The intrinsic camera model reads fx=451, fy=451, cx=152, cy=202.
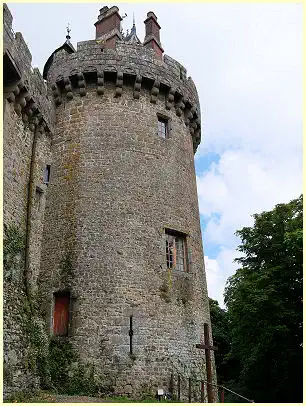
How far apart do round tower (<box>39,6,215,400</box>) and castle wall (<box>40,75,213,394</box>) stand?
3 cm

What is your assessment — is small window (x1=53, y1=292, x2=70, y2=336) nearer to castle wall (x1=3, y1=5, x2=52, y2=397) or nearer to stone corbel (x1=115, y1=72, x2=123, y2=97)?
castle wall (x1=3, y1=5, x2=52, y2=397)

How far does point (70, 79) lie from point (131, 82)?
2.16 metres

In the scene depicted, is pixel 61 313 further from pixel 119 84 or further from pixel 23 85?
pixel 119 84

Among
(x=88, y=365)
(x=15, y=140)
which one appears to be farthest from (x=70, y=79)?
(x=88, y=365)

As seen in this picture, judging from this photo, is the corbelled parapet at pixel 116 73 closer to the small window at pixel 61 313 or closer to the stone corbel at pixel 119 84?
the stone corbel at pixel 119 84

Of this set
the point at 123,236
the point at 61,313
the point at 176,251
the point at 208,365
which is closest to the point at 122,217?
the point at 123,236

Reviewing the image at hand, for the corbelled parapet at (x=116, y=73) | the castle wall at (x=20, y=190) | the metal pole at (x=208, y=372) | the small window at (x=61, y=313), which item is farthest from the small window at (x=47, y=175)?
the metal pole at (x=208, y=372)

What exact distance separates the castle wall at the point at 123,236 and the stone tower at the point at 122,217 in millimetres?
33

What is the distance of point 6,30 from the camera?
12.2 m

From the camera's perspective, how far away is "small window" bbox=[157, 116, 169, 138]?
16.4m

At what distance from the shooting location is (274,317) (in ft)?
69.6

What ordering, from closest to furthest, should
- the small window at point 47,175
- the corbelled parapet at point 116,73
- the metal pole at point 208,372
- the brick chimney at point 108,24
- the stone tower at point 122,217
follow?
the metal pole at point 208,372, the stone tower at point 122,217, the small window at point 47,175, the corbelled parapet at point 116,73, the brick chimney at point 108,24

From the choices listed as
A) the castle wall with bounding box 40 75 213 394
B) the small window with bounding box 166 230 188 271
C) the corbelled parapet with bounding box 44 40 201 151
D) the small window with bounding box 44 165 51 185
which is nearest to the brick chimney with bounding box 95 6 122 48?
the corbelled parapet with bounding box 44 40 201 151

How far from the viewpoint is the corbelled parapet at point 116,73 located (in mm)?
15766
